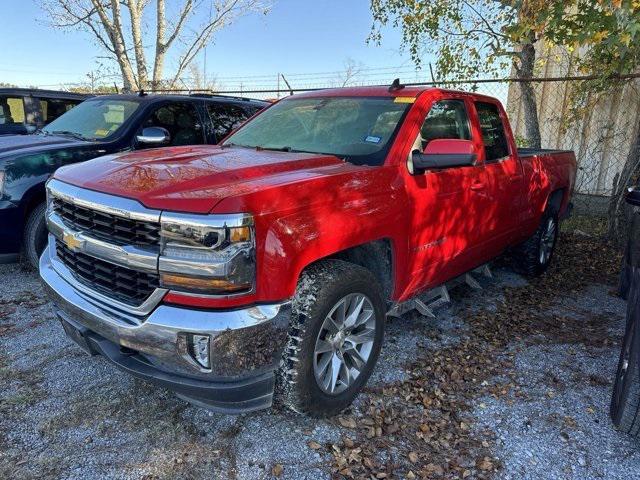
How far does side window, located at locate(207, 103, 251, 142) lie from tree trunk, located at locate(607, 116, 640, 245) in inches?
202

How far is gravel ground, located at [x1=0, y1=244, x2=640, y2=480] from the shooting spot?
2.42 meters

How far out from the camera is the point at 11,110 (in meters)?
7.19

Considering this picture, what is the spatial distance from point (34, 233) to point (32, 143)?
96cm

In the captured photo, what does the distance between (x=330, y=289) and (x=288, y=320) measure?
0.31 m

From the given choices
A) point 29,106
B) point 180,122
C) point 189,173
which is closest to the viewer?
point 189,173

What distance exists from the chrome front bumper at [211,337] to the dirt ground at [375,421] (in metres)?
0.45

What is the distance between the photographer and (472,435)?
274cm

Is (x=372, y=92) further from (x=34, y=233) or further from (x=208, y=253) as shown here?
(x=34, y=233)

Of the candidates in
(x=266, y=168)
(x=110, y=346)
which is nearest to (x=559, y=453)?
(x=266, y=168)

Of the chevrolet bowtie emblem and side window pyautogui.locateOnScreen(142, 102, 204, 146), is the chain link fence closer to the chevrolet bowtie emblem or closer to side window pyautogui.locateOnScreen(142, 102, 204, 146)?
side window pyautogui.locateOnScreen(142, 102, 204, 146)

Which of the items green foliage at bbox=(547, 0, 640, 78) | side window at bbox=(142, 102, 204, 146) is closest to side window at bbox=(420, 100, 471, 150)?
green foliage at bbox=(547, 0, 640, 78)

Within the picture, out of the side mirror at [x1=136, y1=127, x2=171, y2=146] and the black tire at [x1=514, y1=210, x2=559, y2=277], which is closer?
the side mirror at [x1=136, y1=127, x2=171, y2=146]

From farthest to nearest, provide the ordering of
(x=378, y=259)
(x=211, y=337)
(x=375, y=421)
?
(x=378, y=259)
(x=375, y=421)
(x=211, y=337)

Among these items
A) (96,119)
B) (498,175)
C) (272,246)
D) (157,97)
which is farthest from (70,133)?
(498,175)
